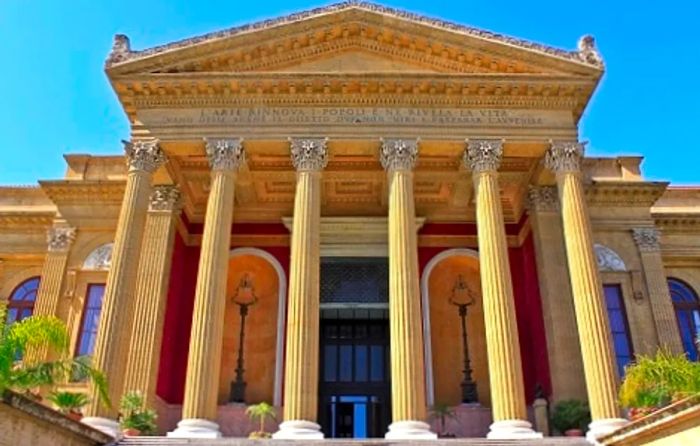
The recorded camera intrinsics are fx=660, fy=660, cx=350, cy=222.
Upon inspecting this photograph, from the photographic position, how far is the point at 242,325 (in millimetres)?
24984

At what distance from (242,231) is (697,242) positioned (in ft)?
60.3

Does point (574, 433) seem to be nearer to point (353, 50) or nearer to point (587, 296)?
point (587, 296)

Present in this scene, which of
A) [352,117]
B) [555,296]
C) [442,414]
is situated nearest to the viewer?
[352,117]

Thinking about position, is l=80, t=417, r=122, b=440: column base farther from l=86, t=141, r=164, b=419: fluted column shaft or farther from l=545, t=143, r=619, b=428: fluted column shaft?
l=545, t=143, r=619, b=428: fluted column shaft

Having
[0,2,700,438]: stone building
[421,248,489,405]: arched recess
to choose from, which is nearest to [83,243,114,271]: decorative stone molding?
[0,2,700,438]: stone building

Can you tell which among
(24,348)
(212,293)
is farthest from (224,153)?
(24,348)

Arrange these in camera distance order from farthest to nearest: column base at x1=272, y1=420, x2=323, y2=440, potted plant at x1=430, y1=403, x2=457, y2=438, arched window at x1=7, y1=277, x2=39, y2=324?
arched window at x1=7, y1=277, x2=39, y2=324 → potted plant at x1=430, y1=403, x2=457, y2=438 → column base at x1=272, y1=420, x2=323, y2=440

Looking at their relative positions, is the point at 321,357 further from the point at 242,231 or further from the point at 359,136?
the point at 359,136

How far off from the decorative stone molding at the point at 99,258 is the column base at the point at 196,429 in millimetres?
9620

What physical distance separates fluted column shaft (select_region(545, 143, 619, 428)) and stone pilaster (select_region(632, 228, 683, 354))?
21.4 ft

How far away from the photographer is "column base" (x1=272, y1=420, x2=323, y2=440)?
16.7 meters

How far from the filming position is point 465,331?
982 inches

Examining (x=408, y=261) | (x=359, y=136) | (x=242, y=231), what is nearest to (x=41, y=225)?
(x=242, y=231)

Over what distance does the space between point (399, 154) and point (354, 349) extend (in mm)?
8225
